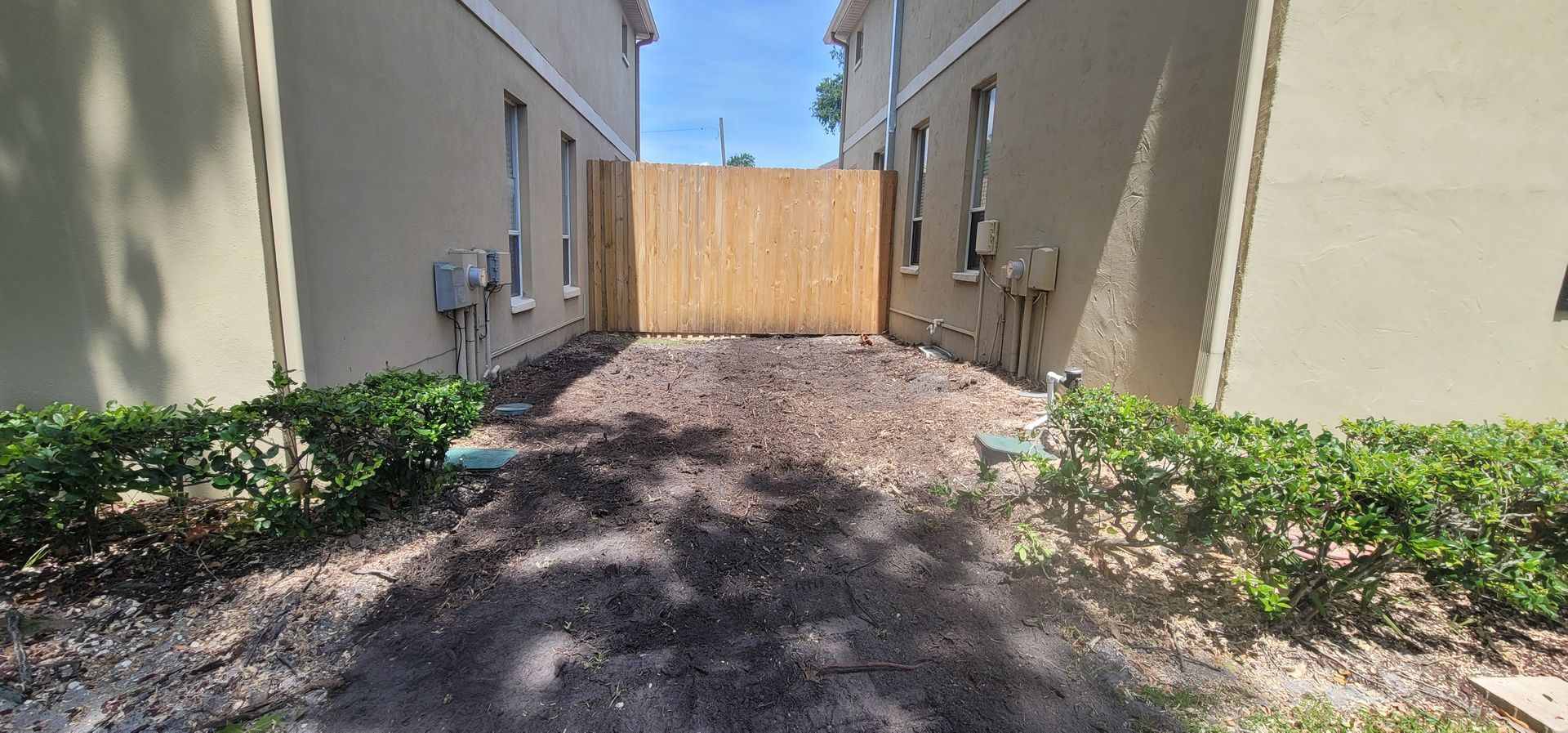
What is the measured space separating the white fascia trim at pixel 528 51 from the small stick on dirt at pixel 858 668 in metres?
5.44

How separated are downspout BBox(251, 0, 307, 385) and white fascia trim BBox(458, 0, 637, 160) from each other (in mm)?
2579

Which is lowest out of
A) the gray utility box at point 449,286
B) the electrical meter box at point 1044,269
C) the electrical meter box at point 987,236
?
the gray utility box at point 449,286

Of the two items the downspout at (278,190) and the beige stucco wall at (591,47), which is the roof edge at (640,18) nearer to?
the beige stucco wall at (591,47)

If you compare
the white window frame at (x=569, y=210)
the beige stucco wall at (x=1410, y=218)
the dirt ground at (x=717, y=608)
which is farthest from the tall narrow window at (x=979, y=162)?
the white window frame at (x=569, y=210)

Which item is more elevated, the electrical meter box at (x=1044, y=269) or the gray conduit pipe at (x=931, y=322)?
the electrical meter box at (x=1044, y=269)

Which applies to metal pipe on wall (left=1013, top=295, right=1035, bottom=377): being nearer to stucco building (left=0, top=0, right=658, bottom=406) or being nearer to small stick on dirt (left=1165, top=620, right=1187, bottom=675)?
small stick on dirt (left=1165, top=620, right=1187, bottom=675)

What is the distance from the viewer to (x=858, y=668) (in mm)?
2164

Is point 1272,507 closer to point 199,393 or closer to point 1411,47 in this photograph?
point 1411,47

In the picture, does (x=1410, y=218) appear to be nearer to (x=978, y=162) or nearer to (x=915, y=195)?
(x=978, y=162)

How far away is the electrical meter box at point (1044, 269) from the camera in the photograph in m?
5.30

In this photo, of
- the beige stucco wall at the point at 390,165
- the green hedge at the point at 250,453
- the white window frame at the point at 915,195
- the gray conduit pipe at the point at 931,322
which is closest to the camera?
the green hedge at the point at 250,453

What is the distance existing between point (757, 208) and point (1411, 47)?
7.14 meters

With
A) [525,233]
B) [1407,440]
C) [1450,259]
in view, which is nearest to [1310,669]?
[1407,440]

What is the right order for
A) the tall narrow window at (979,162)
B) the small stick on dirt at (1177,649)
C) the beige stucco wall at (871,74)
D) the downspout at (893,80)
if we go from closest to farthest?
1. the small stick on dirt at (1177,649)
2. the tall narrow window at (979,162)
3. the downspout at (893,80)
4. the beige stucco wall at (871,74)
